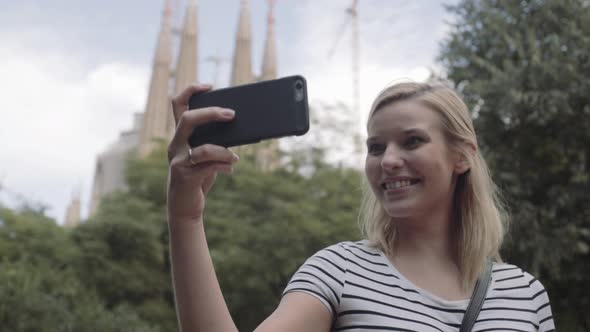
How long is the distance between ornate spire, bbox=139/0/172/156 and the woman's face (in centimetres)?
4636

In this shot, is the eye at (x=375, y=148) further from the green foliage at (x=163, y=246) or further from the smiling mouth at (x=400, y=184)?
the green foliage at (x=163, y=246)

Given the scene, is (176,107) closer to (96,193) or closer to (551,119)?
(551,119)

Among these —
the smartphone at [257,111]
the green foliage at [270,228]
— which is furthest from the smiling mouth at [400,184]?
the green foliage at [270,228]

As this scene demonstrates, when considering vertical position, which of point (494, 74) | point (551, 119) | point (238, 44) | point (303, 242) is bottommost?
point (303, 242)

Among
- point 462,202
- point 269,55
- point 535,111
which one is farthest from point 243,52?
point 462,202

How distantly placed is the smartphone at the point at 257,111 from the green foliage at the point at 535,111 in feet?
25.8

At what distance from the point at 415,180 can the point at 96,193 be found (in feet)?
195

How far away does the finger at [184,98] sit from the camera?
133 centimetres

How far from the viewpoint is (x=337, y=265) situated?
148cm

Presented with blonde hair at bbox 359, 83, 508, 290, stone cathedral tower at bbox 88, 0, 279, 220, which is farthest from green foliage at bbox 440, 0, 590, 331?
stone cathedral tower at bbox 88, 0, 279, 220

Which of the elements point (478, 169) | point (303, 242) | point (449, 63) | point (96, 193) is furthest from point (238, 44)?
point (478, 169)

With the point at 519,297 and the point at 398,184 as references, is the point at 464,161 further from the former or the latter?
the point at 519,297

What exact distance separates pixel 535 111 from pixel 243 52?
140 feet

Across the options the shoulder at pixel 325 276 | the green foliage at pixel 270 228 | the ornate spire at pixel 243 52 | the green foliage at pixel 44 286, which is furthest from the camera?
the ornate spire at pixel 243 52
